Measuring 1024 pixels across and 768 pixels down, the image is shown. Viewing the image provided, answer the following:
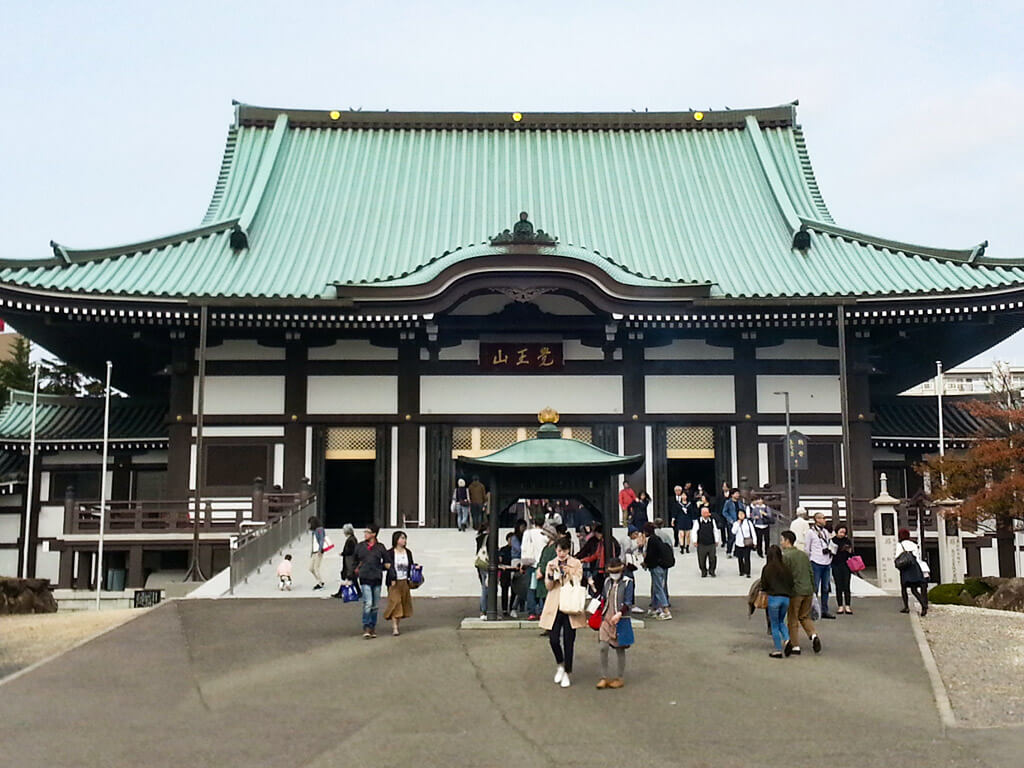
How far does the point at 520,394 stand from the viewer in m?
26.5

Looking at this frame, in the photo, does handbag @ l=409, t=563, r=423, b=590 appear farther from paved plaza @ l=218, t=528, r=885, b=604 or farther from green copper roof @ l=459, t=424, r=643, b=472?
paved plaza @ l=218, t=528, r=885, b=604

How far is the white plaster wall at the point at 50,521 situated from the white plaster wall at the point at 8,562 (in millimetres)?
905

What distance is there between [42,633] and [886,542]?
14515 mm

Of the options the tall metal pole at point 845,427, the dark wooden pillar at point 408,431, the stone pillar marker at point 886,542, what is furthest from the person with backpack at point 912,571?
the dark wooden pillar at point 408,431

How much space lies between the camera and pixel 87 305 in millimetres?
24078

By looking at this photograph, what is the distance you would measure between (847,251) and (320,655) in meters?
20.5

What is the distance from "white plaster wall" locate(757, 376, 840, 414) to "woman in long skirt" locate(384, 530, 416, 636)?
14.8 m

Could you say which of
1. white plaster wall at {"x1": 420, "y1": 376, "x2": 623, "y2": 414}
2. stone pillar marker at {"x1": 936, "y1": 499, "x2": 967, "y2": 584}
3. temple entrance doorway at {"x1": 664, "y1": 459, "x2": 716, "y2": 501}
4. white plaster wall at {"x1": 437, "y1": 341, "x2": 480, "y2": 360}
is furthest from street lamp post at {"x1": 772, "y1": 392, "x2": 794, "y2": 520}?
white plaster wall at {"x1": 437, "y1": 341, "x2": 480, "y2": 360}

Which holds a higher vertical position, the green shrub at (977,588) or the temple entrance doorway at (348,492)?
the temple entrance doorway at (348,492)

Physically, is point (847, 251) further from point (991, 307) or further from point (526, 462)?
point (526, 462)

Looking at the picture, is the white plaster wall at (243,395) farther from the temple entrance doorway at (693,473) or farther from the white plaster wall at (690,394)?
the temple entrance doorway at (693,473)

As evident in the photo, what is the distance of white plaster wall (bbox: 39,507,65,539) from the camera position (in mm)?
26906

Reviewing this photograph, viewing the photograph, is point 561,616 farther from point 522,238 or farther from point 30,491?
point 30,491

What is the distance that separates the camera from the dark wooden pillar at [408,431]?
26109 millimetres
